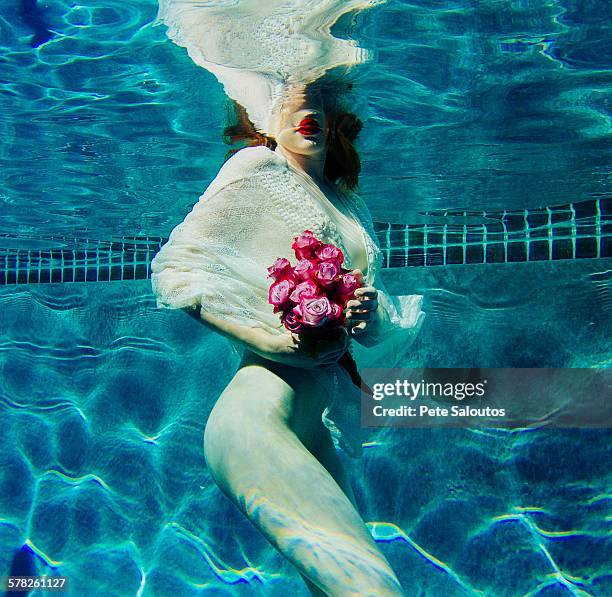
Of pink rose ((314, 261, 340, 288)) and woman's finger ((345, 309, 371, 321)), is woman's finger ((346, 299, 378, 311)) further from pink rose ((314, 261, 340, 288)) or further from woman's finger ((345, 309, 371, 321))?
pink rose ((314, 261, 340, 288))

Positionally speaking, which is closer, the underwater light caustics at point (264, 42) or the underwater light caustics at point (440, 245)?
the underwater light caustics at point (264, 42)

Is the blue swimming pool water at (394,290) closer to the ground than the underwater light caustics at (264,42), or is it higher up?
closer to the ground

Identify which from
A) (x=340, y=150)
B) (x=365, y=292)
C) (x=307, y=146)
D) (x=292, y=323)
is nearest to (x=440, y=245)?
(x=340, y=150)

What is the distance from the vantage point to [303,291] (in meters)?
2.47

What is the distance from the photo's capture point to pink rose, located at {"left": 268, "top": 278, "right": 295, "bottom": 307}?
8.18ft

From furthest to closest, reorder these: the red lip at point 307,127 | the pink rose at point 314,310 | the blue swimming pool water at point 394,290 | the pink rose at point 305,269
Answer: the blue swimming pool water at point 394,290
the red lip at point 307,127
the pink rose at point 305,269
the pink rose at point 314,310

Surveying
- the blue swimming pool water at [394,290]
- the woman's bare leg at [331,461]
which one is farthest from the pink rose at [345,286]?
the blue swimming pool water at [394,290]

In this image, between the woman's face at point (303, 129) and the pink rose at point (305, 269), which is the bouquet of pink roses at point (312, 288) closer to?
the pink rose at point (305, 269)

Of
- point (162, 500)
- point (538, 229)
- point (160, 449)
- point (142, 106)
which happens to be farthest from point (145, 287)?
point (538, 229)

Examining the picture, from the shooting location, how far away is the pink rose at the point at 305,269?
252 centimetres

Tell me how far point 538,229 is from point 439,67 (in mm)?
5256

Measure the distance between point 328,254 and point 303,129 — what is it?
3.29ft

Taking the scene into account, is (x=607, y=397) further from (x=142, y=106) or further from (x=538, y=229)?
(x=142, y=106)

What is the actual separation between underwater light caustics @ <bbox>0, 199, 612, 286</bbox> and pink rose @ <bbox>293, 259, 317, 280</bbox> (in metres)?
7.52
